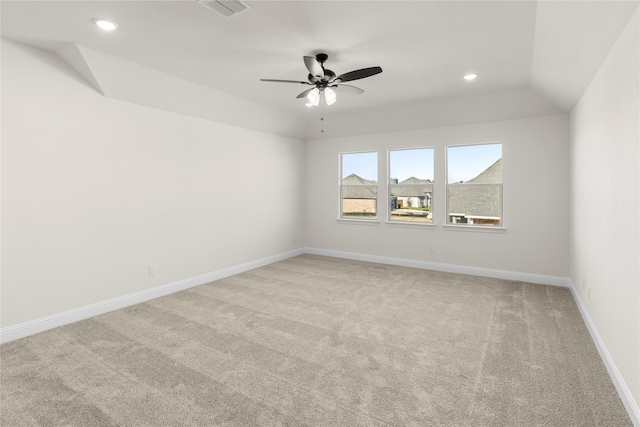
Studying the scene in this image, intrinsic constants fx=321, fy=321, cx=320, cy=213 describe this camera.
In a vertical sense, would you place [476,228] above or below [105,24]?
below

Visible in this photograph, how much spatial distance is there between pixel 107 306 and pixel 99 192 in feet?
4.24

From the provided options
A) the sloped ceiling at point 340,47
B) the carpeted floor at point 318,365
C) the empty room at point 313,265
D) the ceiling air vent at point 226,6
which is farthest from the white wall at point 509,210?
the ceiling air vent at point 226,6

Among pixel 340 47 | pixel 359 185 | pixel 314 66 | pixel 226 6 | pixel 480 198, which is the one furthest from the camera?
pixel 359 185

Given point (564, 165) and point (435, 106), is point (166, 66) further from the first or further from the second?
point (564, 165)

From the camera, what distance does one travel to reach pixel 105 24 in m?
2.63

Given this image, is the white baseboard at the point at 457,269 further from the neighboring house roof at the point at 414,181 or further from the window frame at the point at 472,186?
the neighboring house roof at the point at 414,181

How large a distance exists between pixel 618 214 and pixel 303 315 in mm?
2831

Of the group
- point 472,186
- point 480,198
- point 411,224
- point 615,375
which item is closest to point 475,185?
point 472,186

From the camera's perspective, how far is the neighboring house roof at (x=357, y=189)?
6359 millimetres

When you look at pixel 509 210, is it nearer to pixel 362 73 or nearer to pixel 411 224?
pixel 411 224

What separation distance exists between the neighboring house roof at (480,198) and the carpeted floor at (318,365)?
1.55m

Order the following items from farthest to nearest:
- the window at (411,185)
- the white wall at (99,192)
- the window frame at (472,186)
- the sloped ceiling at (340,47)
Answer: the window at (411,185) → the window frame at (472,186) → the white wall at (99,192) → the sloped ceiling at (340,47)

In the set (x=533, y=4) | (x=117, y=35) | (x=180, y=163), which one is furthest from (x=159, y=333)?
(x=533, y=4)

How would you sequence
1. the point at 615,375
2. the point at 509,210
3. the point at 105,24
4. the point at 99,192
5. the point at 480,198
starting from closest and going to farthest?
the point at 615,375 → the point at 105,24 → the point at 99,192 → the point at 509,210 → the point at 480,198
